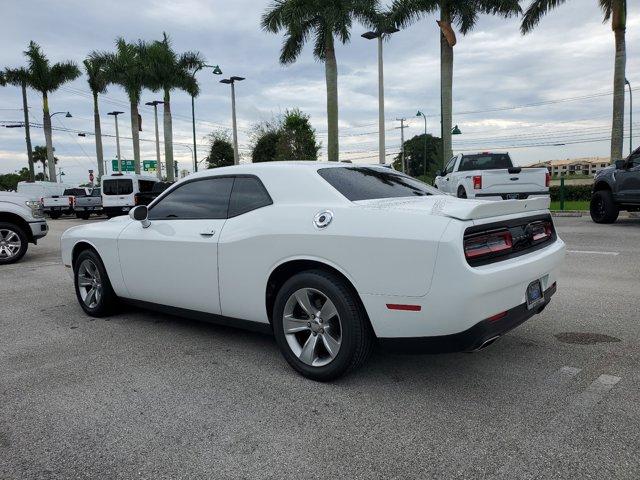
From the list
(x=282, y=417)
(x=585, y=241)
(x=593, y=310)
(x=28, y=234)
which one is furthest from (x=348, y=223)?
(x=28, y=234)

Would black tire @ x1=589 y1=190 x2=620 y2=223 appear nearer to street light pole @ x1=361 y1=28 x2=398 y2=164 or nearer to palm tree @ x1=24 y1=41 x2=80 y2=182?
street light pole @ x1=361 y1=28 x2=398 y2=164

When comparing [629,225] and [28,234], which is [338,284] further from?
[629,225]

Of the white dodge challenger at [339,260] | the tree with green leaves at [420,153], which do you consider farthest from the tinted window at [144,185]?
the tree with green leaves at [420,153]

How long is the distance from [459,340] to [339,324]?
2.50ft

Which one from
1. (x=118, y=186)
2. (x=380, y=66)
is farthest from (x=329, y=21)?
(x=118, y=186)

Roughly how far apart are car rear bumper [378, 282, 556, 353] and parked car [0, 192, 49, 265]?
9314 mm

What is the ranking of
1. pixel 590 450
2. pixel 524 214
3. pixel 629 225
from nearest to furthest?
pixel 590 450 < pixel 524 214 < pixel 629 225

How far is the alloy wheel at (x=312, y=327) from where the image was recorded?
345 cm

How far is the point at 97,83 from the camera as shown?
1674 inches

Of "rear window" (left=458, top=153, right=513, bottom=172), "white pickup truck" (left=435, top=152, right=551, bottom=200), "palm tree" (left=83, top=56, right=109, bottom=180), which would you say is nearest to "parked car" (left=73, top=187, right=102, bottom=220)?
"palm tree" (left=83, top=56, right=109, bottom=180)

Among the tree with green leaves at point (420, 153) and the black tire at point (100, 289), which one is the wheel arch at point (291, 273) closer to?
the black tire at point (100, 289)

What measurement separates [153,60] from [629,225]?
32.6 meters

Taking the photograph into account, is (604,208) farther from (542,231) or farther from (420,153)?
(420,153)

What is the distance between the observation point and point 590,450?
2.58m
